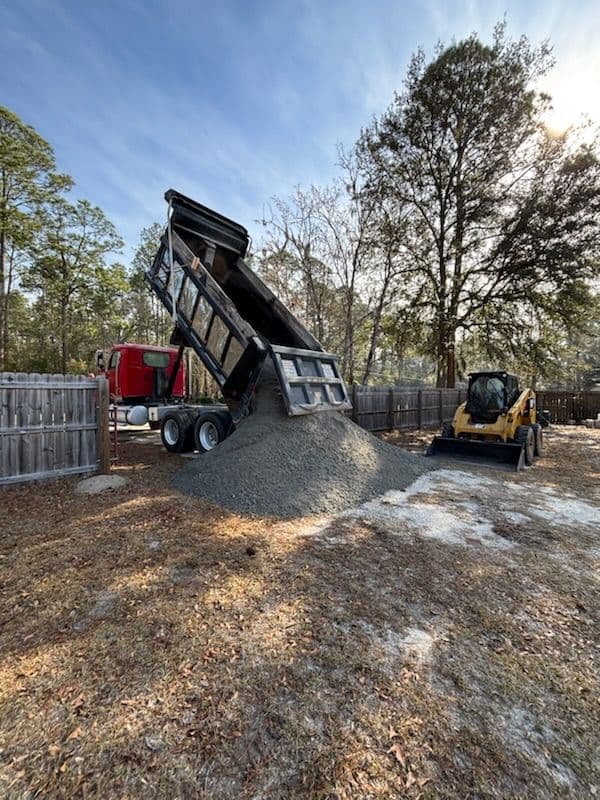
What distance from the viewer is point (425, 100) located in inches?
614

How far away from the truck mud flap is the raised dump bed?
16 mm

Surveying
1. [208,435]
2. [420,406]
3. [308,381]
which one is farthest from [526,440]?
[208,435]

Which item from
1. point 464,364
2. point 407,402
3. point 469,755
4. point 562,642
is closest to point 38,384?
point 469,755

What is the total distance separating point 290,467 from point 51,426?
370 centimetres

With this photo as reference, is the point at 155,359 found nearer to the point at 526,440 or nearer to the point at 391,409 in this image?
the point at 391,409

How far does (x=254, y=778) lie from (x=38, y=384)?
222 inches

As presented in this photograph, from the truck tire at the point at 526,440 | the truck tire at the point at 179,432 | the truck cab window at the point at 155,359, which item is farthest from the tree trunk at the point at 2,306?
the truck tire at the point at 526,440

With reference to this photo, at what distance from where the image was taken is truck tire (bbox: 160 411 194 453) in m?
7.99

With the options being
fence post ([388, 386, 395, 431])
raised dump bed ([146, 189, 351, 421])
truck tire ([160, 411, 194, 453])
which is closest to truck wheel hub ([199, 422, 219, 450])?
truck tire ([160, 411, 194, 453])

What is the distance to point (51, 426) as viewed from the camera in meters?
5.56

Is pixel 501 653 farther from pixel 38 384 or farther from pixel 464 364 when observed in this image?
pixel 464 364

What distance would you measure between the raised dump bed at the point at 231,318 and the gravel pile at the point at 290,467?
0.39m

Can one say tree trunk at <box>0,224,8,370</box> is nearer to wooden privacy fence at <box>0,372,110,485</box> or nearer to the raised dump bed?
the raised dump bed

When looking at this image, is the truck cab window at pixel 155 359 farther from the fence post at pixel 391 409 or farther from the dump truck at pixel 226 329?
the fence post at pixel 391 409
